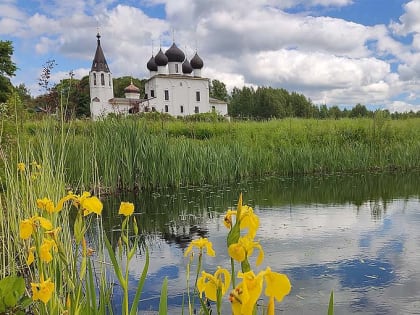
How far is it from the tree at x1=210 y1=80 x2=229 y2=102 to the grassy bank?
52.0 meters

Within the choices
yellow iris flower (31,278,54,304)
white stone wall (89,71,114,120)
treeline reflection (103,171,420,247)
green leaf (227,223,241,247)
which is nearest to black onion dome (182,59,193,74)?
white stone wall (89,71,114,120)

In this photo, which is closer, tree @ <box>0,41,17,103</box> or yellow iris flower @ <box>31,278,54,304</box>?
yellow iris flower @ <box>31,278,54,304</box>

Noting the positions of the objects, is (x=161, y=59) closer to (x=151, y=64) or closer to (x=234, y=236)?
(x=151, y=64)

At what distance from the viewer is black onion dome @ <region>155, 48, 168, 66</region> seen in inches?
1912

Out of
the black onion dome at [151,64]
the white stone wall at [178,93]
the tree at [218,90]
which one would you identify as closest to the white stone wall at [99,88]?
the white stone wall at [178,93]

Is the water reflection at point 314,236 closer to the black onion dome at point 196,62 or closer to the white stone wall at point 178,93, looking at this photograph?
the white stone wall at point 178,93

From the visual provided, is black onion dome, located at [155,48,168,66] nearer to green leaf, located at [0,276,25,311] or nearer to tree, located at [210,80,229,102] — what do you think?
tree, located at [210,80,229,102]

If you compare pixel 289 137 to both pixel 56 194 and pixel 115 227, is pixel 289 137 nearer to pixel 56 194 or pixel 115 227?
pixel 115 227

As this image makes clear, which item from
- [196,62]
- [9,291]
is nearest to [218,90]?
[196,62]

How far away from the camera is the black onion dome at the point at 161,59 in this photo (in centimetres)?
4856

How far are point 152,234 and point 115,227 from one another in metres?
0.55

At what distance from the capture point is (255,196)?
6.90m

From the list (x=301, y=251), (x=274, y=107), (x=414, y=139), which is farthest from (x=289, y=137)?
(x=274, y=107)

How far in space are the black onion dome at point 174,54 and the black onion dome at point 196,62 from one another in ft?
7.33
